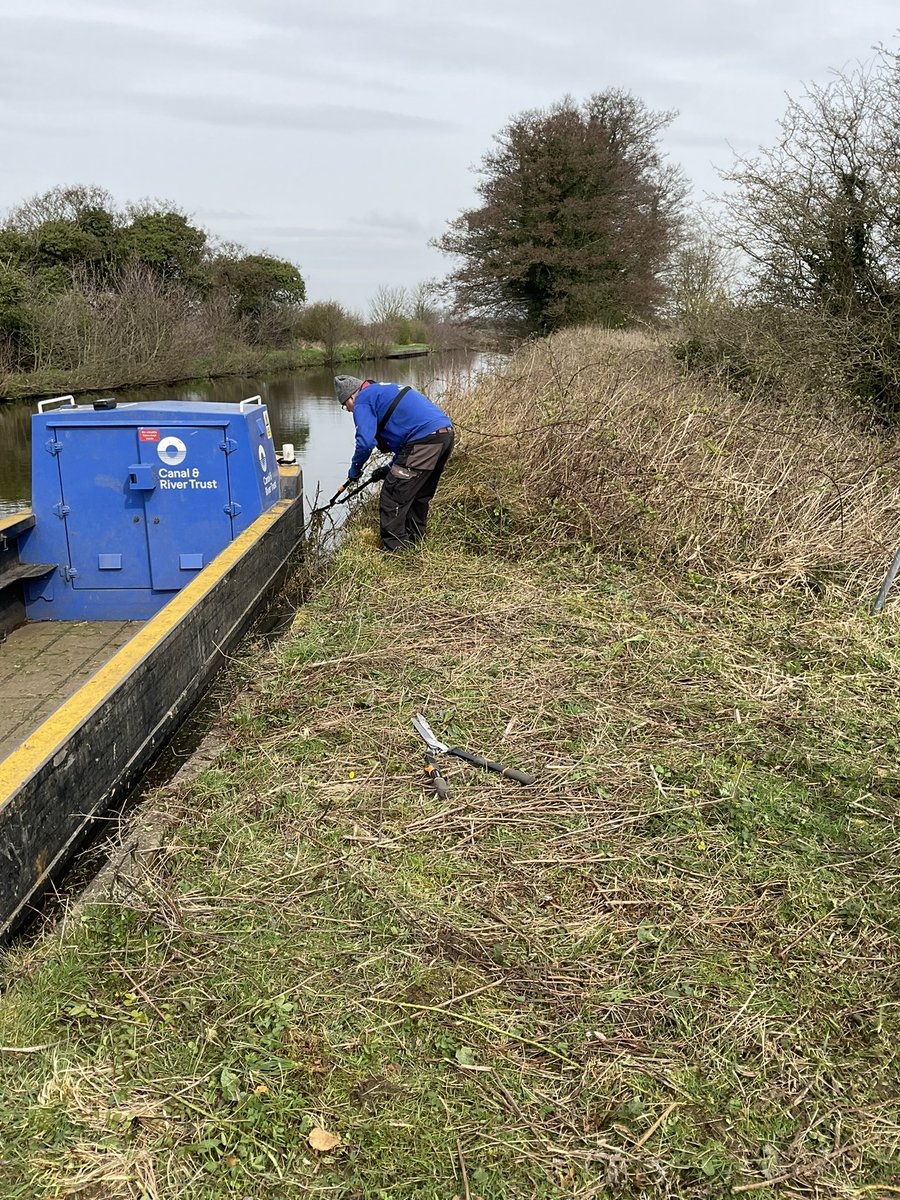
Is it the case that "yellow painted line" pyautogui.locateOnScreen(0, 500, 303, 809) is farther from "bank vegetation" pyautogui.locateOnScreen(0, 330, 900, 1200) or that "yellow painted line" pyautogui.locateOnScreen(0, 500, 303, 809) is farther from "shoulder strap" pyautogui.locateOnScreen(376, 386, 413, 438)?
"shoulder strap" pyautogui.locateOnScreen(376, 386, 413, 438)

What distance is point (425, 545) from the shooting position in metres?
7.44

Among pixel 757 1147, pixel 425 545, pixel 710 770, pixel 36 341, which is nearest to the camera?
pixel 757 1147

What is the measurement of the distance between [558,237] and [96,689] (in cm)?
2446

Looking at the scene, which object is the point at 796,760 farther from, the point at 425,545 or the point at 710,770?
the point at 425,545

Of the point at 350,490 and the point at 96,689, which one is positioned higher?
the point at 350,490

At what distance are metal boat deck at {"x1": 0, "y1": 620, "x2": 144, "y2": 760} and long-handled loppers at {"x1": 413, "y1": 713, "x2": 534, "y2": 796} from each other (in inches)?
99.6

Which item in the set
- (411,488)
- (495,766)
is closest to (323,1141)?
(495,766)

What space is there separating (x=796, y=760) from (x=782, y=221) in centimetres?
943

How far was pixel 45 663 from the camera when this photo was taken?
20.5 feet

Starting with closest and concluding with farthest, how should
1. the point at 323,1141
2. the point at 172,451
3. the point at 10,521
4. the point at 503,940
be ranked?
the point at 323,1141 → the point at 503,940 → the point at 10,521 → the point at 172,451

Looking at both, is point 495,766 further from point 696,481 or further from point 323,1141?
point 696,481

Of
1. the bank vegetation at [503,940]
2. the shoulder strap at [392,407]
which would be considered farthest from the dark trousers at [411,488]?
the bank vegetation at [503,940]

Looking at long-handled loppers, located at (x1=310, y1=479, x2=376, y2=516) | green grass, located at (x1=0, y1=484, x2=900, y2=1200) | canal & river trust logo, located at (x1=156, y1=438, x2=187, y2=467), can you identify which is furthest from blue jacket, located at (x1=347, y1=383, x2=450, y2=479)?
green grass, located at (x1=0, y1=484, x2=900, y2=1200)

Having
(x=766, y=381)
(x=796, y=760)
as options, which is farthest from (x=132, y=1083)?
(x=766, y=381)
